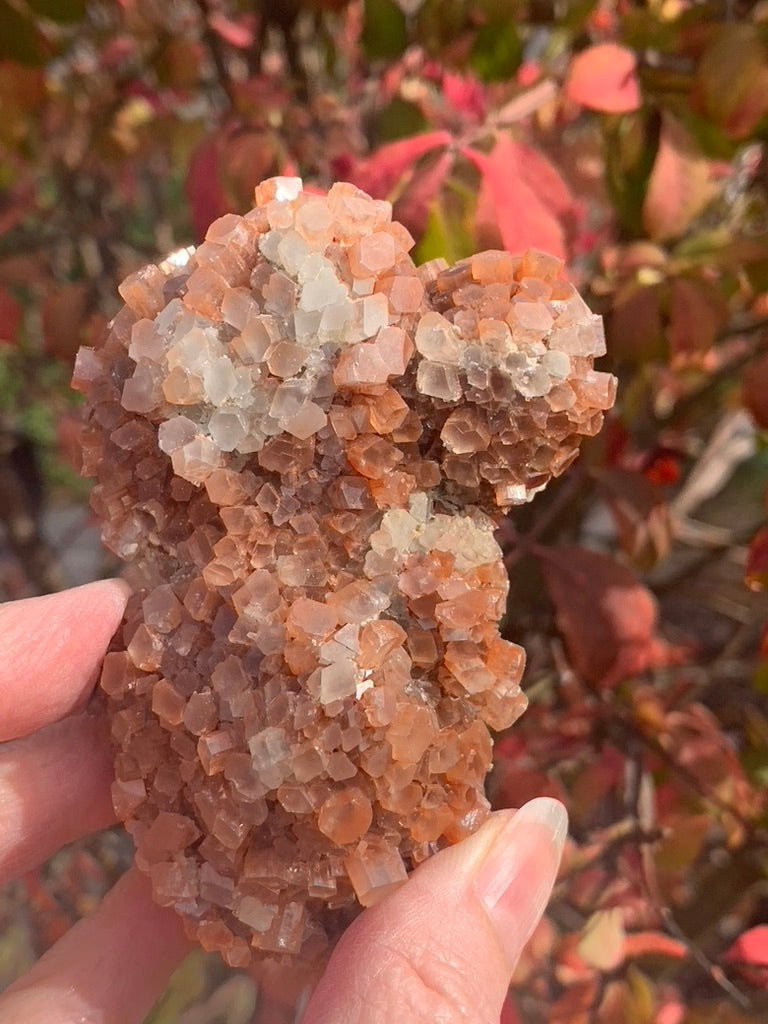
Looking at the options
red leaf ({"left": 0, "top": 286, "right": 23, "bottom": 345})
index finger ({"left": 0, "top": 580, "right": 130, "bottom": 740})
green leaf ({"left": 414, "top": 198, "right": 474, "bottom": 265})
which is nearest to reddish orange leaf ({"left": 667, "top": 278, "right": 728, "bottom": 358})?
green leaf ({"left": 414, "top": 198, "right": 474, "bottom": 265})

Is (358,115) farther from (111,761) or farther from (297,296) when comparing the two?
(111,761)

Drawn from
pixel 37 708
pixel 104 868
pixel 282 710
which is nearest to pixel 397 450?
pixel 282 710

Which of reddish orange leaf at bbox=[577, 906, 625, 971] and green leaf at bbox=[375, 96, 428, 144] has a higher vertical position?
green leaf at bbox=[375, 96, 428, 144]

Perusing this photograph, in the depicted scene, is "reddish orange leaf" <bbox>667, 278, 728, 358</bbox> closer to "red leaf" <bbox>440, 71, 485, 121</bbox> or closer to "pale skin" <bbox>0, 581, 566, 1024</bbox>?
"red leaf" <bbox>440, 71, 485, 121</bbox>

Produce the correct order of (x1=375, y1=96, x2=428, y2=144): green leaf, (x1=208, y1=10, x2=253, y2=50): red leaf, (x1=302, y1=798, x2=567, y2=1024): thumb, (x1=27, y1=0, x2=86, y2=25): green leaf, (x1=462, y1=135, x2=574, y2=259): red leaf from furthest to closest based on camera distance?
1. (x1=208, y1=10, x2=253, y2=50): red leaf
2. (x1=375, y1=96, x2=428, y2=144): green leaf
3. (x1=27, y1=0, x2=86, y2=25): green leaf
4. (x1=462, y1=135, x2=574, y2=259): red leaf
5. (x1=302, y1=798, x2=567, y2=1024): thumb

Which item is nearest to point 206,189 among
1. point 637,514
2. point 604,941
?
point 637,514

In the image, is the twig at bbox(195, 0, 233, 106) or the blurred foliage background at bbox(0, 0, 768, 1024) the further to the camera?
the twig at bbox(195, 0, 233, 106)

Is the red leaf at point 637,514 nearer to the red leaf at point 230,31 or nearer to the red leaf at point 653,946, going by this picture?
the red leaf at point 653,946

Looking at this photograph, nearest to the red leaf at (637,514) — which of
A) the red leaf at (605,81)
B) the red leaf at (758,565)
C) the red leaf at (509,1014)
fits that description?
the red leaf at (758,565)
